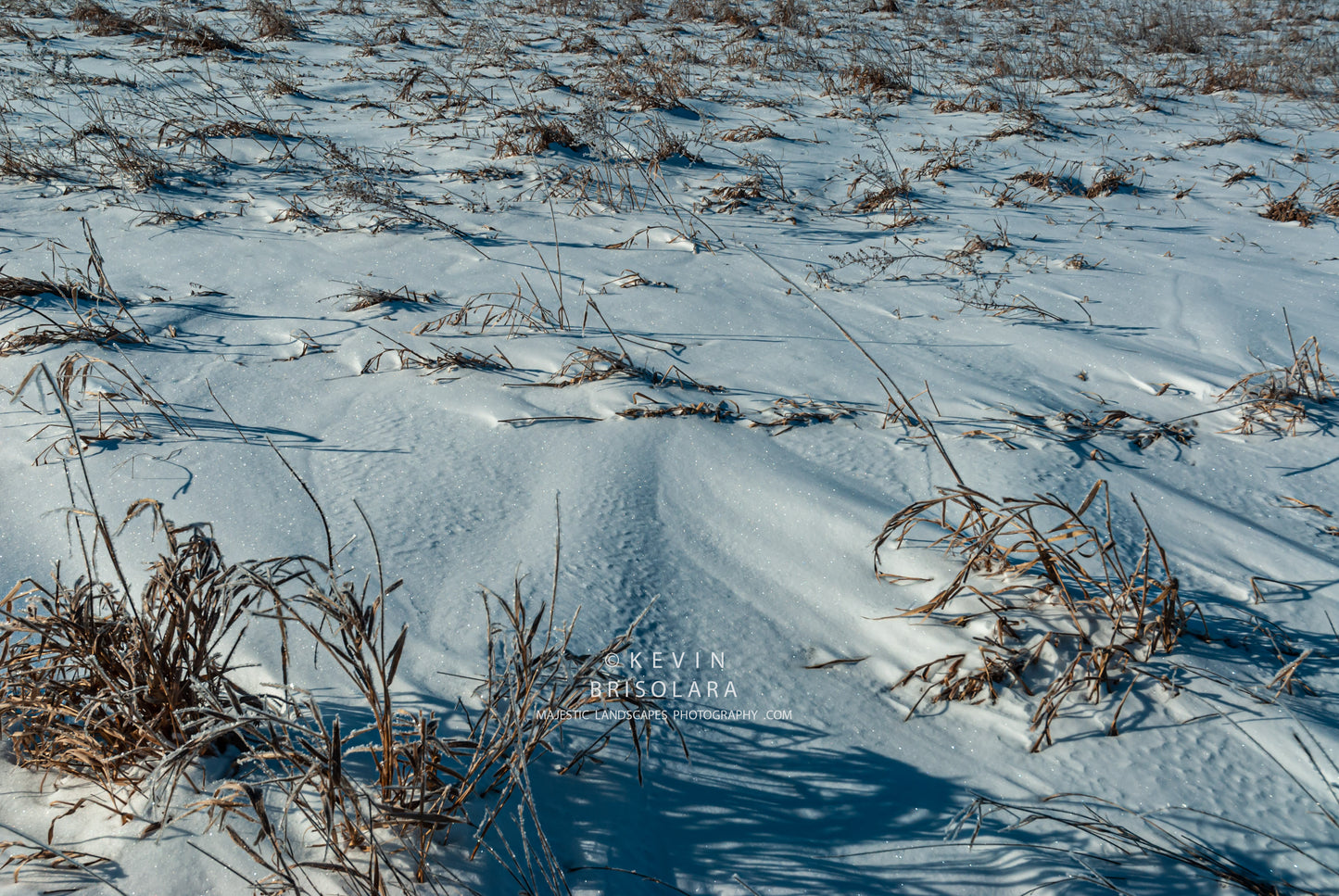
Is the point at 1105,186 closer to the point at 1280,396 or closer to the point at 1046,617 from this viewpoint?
the point at 1280,396

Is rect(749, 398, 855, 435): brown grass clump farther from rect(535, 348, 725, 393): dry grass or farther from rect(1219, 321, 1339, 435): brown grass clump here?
rect(1219, 321, 1339, 435): brown grass clump

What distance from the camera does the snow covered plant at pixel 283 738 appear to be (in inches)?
33.8

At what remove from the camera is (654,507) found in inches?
64.0

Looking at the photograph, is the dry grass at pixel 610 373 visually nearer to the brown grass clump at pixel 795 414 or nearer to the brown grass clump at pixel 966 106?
the brown grass clump at pixel 795 414

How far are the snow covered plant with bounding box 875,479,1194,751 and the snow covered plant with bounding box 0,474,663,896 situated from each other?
1.84 ft

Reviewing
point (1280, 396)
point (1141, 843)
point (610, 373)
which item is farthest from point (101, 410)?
point (1280, 396)

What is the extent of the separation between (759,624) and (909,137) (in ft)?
13.4

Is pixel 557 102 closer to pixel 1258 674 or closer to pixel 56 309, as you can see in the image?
pixel 56 309

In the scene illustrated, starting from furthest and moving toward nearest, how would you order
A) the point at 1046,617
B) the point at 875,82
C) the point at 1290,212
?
1. the point at 875,82
2. the point at 1290,212
3. the point at 1046,617

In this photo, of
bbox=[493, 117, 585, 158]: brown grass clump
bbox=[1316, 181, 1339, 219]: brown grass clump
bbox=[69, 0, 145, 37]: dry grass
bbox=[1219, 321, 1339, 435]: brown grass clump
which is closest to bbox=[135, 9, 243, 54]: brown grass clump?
bbox=[69, 0, 145, 37]: dry grass

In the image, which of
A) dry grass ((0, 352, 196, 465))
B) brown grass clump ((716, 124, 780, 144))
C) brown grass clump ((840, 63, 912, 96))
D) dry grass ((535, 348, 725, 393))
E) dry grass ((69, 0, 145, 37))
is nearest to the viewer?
dry grass ((0, 352, 196, 465))

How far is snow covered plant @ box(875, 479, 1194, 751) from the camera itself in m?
1.19

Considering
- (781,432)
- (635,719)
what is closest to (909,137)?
(781,432)

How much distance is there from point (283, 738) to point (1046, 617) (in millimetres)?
1166
